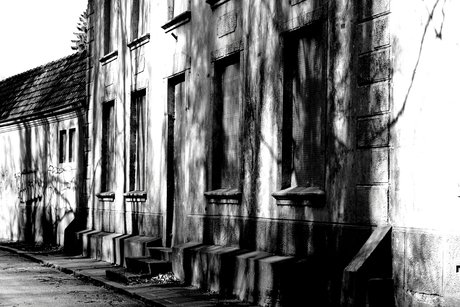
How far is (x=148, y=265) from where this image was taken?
50.9ft

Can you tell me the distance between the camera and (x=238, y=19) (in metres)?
13.5

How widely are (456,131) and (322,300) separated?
3.02 meters

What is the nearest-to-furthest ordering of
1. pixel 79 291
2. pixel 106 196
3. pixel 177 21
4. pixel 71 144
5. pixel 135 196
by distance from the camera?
pixel 79 291, pixel 177 21, pixel 135 196, pixel 106 196, pixel 71 144

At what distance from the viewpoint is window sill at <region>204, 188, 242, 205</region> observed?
13352 millimetres

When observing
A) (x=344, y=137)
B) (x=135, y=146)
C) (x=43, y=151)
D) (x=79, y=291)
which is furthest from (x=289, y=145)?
(x=43, y=151)

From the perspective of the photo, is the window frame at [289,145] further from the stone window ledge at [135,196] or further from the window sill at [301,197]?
the stone window ledge at [135,196]

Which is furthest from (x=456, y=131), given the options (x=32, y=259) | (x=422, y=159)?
(x=32, y=259)

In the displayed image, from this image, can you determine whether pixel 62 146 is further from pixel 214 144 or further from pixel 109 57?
pixel 214 144

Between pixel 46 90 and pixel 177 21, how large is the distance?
12502mm

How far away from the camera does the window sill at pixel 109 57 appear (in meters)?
20.5

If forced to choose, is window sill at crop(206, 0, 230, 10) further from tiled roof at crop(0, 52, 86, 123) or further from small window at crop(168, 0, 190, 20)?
tiled roof at crop(0, 52, 86, 123)

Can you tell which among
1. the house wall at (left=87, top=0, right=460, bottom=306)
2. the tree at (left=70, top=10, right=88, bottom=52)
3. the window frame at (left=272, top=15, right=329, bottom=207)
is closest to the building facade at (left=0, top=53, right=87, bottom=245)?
the house wall at (left=87, top=0, right=460, bottom=306)

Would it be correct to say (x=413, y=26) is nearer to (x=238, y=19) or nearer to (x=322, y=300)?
(x=322, y=300)

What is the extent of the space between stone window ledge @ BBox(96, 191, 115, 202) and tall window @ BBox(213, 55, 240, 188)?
20.7ft
